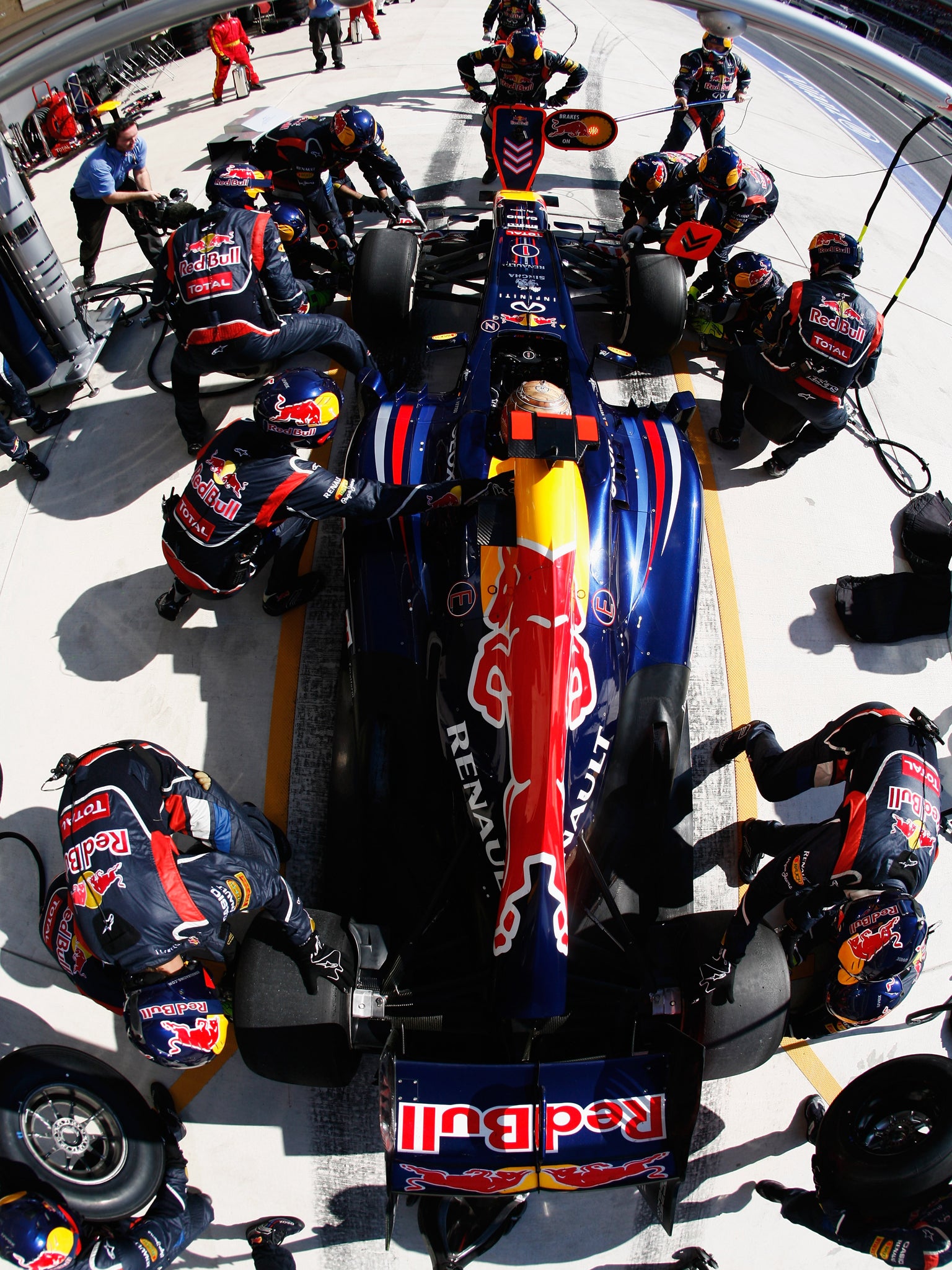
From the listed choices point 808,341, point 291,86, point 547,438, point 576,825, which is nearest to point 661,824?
point 576,825

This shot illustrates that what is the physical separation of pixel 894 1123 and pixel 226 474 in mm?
4242

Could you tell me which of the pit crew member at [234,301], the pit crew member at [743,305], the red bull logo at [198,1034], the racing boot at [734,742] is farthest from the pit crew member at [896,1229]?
the pit crew member at [234,301]

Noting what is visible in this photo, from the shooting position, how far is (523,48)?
7.25 metres

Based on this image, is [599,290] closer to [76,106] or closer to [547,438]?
[547,438]

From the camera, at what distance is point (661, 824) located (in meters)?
3.77

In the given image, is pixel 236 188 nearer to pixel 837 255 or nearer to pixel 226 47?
pixel 837 255

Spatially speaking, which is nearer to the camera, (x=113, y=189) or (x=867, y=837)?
(x=867, y=837)

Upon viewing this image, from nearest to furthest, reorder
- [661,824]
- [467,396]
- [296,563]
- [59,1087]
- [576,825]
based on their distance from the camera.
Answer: [59,1087] → [576,825] → [661,824] → [467,396] → [296,563]

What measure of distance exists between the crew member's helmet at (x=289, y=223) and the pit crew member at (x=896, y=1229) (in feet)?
21.8

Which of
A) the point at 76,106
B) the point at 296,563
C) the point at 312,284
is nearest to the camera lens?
the point at 296,563

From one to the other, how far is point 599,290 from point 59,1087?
6.68 meters

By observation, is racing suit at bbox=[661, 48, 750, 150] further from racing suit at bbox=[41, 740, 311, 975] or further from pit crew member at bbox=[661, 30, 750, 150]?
racing suit at bbox=[41, 740, 311, 975]

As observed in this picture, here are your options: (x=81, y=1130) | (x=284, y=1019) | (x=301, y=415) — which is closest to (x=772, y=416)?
(x=301, y=415)

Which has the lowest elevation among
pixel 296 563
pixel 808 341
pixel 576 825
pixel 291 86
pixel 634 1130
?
pixel 634 1130
